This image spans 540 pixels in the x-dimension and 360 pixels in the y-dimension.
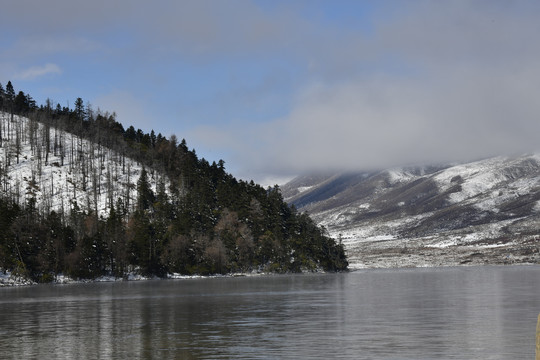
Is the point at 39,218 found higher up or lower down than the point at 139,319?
higher up

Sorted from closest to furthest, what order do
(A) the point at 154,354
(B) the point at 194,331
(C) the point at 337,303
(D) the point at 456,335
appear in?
1. (A) the point at 154,354
2. (D) the point at 456,335
3. (B) the point at 194,331
4. (C) the point at 337,303

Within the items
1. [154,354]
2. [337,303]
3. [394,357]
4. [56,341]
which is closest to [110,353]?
[154,354]

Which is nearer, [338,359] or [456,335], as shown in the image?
[338,359]

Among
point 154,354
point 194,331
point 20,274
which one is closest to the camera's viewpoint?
point 154,354

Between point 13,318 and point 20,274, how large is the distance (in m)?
104

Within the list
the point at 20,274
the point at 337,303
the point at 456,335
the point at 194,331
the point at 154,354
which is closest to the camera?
the point at 154,354

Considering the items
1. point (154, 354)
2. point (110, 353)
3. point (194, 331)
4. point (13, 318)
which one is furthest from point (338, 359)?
point (13, 318)

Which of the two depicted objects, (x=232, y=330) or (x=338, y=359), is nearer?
(x=338, y=359)

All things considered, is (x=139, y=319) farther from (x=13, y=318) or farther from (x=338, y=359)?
(x=338, y=359)

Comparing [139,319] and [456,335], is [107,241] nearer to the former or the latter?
[139,319]

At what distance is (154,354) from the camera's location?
42.3m

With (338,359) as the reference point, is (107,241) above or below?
above

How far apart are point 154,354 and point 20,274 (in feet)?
450

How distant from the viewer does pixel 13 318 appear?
69875 millimetres
